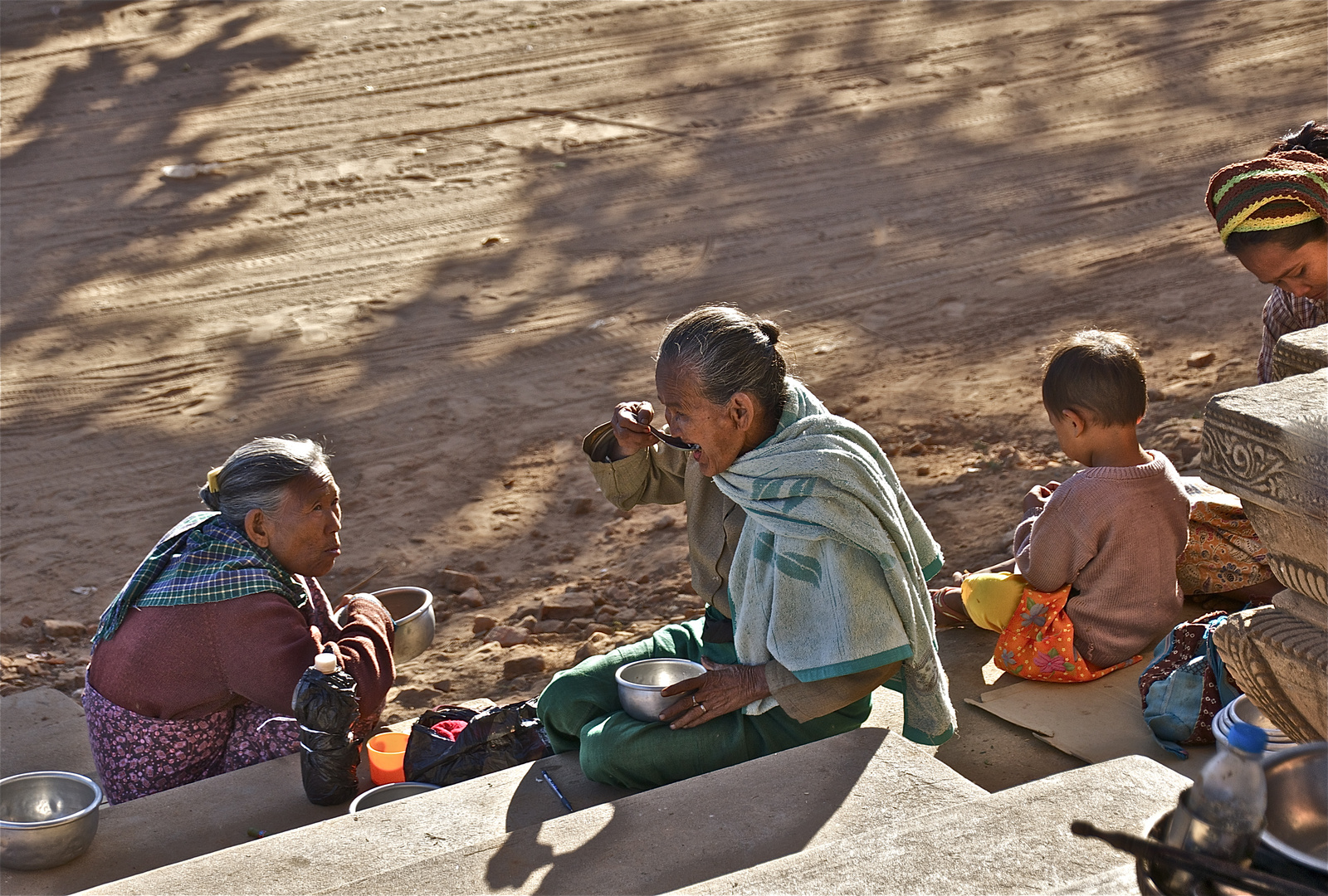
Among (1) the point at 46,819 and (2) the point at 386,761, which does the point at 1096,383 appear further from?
(1) the point at 46,819

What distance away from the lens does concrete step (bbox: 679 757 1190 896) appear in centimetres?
212

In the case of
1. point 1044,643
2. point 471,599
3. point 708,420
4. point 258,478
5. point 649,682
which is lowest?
point 471,599

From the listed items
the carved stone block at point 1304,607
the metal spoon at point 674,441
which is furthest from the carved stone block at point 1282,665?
the metal spoon at point 674,441

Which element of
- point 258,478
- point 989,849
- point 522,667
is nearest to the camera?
point 989,849

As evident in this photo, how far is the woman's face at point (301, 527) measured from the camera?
3350 mm

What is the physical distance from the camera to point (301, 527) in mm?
3369

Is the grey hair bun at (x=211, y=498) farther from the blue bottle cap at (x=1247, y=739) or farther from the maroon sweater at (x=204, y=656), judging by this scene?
the blue bottle cap at (x=1247, y=739)

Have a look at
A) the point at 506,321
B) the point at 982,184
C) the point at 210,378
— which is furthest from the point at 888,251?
the point at 210,378

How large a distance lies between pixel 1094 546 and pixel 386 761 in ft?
6.65

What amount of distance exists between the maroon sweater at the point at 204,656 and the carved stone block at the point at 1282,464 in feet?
7.41

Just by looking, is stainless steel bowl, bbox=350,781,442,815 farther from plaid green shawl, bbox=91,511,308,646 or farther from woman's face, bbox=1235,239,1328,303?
woman's face, bbox=1235,239,1328,303

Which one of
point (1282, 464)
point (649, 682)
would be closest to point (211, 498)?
point (649, 682)

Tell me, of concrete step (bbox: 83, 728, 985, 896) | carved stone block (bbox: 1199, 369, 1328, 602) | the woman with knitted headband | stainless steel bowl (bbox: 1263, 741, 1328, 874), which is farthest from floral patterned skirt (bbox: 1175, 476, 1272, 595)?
stainless steel bowl (bbox: 1263, 741, 1328, 874)

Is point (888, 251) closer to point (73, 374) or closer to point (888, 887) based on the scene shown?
point (73, 374)
